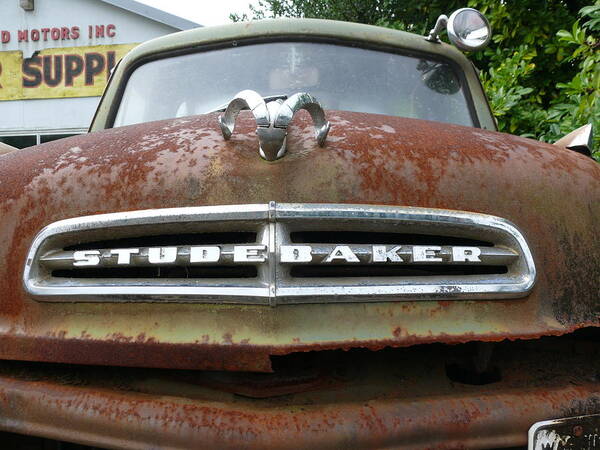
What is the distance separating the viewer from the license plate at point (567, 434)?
1325 mm

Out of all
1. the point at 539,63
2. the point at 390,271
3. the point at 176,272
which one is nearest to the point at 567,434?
the point at 390,271

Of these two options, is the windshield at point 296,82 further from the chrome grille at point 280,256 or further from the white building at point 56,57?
the white building at point 56,57

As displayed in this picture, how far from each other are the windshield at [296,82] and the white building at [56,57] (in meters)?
10.8

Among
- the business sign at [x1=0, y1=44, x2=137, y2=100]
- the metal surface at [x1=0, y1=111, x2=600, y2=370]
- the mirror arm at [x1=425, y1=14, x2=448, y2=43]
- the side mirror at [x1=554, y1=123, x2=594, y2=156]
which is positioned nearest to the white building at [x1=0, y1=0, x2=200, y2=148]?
the business sign at [x1=0, y1=44, x2=137, y2=100]

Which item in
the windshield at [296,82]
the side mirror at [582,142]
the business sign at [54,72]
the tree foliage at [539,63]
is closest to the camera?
the side mirror at [582,142]

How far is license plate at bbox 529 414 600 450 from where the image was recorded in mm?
1325

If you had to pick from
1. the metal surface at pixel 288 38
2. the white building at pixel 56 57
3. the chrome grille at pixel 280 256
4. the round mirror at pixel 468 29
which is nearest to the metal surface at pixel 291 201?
the chrome grille at pixel 280 256

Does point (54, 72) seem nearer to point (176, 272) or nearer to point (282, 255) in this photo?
point (176, 272)

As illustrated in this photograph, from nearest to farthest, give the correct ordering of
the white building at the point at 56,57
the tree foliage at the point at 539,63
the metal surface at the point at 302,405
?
the metal surface at the point at 302,405, the tree foliage at the point at 539,63, the white building at the point at 56,57

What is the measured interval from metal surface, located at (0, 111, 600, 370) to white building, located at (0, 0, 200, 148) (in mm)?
11914

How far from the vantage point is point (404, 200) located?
1.36m

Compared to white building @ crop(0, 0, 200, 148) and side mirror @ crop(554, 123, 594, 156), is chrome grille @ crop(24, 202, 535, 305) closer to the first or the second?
side mirror @ crop(554, 123, 594, 156)

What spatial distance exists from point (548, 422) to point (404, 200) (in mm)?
589

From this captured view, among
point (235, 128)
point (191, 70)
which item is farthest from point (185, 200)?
point (191, 70)
